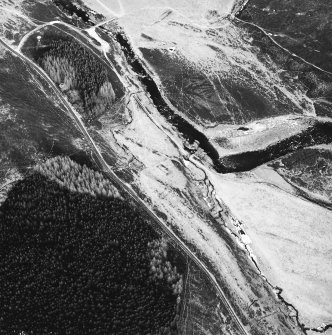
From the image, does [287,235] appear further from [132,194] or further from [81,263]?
[81,263]

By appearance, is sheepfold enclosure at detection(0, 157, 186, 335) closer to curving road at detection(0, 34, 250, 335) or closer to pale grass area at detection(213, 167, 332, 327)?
curving road at detection(0, 34, 250, 335)

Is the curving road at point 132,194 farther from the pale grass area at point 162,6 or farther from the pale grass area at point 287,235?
the pale grass area at point 162,6

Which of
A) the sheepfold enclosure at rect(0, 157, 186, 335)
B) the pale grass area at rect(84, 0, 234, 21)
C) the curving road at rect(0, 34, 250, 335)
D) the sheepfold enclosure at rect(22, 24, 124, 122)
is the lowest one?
the sheepfold enclosure at rect(0, 157, 186, 335)

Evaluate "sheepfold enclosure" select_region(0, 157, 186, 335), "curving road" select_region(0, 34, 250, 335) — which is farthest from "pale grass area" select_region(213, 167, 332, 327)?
"sheepfold enclosure" select_region(0, 157, 186, 335)

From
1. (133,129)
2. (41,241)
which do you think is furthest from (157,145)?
(41,241)

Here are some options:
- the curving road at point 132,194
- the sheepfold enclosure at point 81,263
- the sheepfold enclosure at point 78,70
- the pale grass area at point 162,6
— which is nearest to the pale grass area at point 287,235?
the curving road at point 132,194

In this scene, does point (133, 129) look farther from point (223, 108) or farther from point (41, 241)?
point (41, 241)
